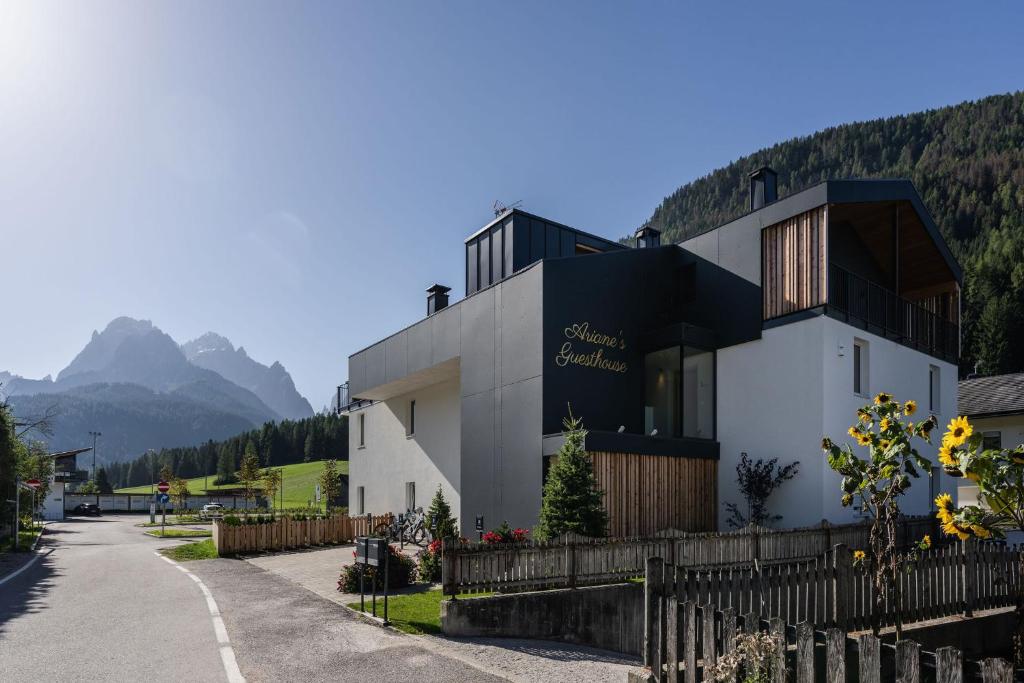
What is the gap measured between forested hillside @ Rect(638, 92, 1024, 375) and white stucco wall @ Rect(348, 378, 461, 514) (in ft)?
133

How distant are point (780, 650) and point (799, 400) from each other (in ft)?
44.8

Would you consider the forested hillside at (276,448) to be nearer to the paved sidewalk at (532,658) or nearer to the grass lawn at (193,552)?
the grass lawn at (193,552)

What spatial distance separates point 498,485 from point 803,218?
33.6 feet

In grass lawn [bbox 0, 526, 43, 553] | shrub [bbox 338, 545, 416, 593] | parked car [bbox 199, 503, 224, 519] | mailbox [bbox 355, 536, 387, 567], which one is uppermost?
mailbox [bbox 355, 536, 387, 567]

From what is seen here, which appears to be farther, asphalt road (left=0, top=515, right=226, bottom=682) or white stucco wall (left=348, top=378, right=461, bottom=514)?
white stucco wall (left=348, top=378, right=461, bottom=514)

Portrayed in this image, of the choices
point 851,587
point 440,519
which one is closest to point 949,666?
point 851,587

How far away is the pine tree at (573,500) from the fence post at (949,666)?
1034 centimetres

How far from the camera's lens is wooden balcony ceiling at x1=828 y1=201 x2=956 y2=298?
2016cm

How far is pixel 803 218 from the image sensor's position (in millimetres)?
17984

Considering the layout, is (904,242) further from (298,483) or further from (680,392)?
(298,483)

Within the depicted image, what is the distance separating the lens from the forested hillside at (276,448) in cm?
11481

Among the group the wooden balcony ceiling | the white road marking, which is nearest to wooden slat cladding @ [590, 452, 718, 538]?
the wooden balcony ceiling

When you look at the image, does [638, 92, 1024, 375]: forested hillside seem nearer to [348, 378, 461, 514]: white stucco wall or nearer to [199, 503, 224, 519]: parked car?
[348, 378, 461, 514]: white stucco wall

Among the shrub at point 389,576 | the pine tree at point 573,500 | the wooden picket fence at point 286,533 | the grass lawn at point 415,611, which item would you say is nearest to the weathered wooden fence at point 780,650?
the grass lawn at point 415,611
